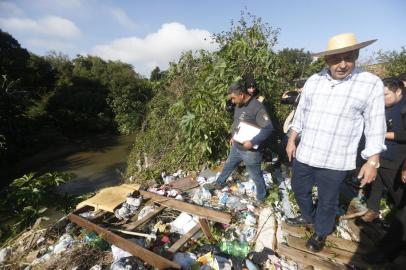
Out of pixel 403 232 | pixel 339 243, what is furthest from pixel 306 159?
pixel 339 243

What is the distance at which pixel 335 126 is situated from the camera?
6.84 feet

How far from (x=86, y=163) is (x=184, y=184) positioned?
38.6 feet

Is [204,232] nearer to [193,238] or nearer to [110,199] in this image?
[193,238]

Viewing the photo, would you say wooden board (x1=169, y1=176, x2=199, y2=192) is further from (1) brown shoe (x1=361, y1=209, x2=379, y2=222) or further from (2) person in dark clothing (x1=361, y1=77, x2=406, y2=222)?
(2) person in dark clothing (x1=361, y1=77, x2=406, y2=222)

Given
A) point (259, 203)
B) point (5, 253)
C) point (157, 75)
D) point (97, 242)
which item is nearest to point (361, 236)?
point (259, 203)

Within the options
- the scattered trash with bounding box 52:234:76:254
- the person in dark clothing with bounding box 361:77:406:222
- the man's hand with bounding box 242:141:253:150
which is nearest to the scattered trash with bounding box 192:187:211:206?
the man's hand with bounding box 242:141:253:150

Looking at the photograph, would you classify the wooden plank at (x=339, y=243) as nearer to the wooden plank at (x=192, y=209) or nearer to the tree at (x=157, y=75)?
the wooden plank at (x=192, y=209)

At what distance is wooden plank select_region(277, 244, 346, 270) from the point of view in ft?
7.92

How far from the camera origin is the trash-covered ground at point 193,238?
256cm

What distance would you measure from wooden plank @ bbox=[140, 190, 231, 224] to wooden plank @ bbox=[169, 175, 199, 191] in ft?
1.71

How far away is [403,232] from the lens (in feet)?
7.00

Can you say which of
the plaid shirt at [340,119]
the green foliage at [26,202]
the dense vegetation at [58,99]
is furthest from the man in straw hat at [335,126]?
the dense vegetation at [58,99]

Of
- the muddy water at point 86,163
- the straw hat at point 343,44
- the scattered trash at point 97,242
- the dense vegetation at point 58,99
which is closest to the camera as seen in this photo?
the straw hat at point 343,44

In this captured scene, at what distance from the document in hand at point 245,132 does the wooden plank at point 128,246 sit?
152 centimetres
